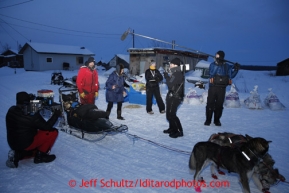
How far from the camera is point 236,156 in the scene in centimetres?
264

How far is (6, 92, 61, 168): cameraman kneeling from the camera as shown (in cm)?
337

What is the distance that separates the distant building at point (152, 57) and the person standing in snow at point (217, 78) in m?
13.7

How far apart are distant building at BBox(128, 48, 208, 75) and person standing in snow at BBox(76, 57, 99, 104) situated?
13989 millimetres

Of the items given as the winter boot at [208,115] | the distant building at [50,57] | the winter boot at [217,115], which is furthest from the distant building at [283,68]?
the distant building at [50,57]

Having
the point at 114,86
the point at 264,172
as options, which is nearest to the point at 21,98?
the point at 114,86

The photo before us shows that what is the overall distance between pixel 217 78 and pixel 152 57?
15333 mm

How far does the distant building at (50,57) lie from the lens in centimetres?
3156

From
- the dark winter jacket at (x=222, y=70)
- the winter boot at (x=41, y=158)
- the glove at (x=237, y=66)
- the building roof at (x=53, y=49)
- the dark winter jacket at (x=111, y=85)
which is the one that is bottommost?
the winter boot at (x=41, y=158)

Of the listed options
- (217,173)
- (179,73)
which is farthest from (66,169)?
(179,73)

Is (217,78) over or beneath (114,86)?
over

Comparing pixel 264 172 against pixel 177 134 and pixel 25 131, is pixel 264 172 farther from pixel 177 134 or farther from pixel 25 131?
pixel 25 131

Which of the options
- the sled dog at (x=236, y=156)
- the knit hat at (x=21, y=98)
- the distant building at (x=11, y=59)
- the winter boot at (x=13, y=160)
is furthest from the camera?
the distant building at (x=11, y=59)

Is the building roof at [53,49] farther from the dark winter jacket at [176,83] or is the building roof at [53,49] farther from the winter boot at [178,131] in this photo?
the winter boot at [178,131]

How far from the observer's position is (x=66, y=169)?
140 inches
